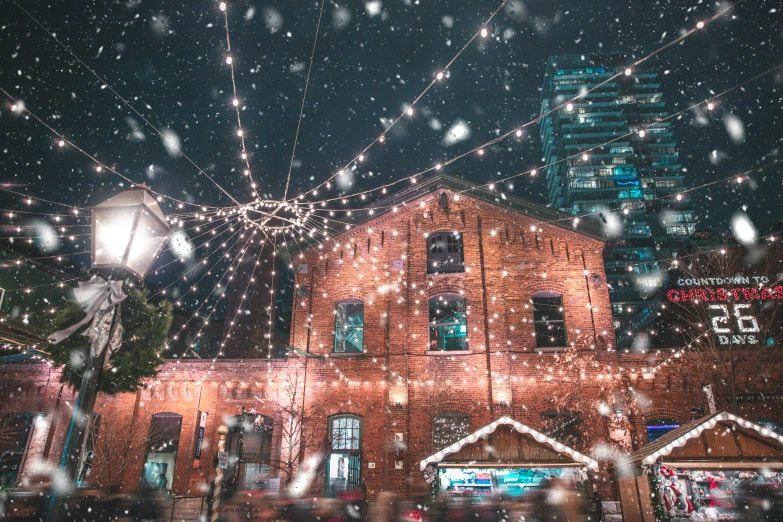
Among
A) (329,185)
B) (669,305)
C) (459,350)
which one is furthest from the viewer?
(669,305)

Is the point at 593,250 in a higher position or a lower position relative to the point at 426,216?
lower

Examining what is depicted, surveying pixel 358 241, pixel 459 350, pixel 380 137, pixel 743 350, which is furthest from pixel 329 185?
pixel 743 350

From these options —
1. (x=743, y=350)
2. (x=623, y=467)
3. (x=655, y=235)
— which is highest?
(x=655, y=235)

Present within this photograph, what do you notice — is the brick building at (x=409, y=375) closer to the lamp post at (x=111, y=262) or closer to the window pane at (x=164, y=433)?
the window pane at (x=164, y=433)

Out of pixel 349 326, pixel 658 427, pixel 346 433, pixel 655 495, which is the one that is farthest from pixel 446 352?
pixel 655 495

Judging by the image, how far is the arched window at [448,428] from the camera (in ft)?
43.8

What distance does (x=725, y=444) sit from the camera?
869cm

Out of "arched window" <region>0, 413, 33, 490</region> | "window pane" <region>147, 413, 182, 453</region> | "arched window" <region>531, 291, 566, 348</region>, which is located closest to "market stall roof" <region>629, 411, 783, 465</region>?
"arched window" <region>531, 291, 566, 348</region>

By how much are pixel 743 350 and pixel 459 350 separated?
8.37 m

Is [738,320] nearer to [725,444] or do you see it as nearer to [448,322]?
[725,444]

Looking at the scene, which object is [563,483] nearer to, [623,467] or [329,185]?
[623,467]

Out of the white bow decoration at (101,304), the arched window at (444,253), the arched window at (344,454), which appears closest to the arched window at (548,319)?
the arched window at (444,253)

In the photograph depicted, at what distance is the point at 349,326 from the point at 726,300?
41.0 ft

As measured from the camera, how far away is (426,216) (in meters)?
16.2
